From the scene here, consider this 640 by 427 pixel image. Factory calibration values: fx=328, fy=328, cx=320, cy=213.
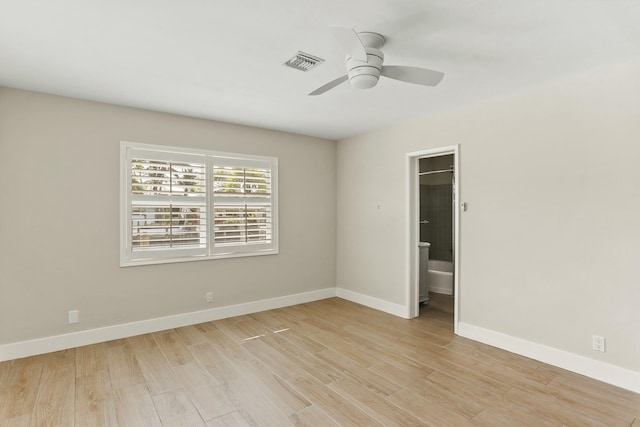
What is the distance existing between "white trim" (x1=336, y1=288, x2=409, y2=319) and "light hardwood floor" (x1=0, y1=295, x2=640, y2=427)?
642 mm

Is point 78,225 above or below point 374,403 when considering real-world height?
above

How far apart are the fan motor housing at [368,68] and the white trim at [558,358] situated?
9.48 feet

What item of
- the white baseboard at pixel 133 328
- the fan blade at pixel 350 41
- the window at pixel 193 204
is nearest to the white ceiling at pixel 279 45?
the fan blade at pixel 350 41

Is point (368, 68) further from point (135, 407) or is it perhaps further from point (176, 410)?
point (135, 407)

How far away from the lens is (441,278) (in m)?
→ 5.76

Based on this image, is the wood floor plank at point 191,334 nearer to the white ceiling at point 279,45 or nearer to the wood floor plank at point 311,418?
the wood floor plank at point 311,418

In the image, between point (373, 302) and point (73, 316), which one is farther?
point (373, 302)

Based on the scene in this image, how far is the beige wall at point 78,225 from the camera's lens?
315cm

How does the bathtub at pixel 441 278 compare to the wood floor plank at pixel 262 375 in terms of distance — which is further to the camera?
the bathtub at pixel 441 278

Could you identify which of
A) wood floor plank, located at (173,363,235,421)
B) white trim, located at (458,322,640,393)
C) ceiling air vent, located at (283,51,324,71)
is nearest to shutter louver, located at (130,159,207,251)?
wood floor plank, located at (173,363,235,421)

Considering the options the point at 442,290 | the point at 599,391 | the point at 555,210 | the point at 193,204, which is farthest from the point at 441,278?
the point at 193,204

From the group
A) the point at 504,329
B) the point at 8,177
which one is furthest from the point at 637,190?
the point at 8,177

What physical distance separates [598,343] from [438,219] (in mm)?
3787

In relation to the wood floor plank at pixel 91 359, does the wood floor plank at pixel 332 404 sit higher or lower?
lower
